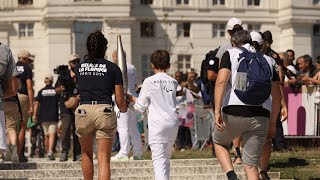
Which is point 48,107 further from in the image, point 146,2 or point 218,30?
point 218,30

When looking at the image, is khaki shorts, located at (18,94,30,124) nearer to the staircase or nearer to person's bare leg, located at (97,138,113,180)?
the staircase

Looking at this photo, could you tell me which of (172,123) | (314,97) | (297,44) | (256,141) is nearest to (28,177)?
(172,123)

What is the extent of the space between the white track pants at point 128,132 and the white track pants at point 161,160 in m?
4.38

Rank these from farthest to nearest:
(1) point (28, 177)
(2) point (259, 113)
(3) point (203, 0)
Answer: (3) point (203, 0), (1) point (28, 177), (2) point (259, 113)

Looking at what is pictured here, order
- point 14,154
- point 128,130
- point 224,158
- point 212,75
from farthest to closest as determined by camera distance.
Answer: point 128,130 < point 14,154 < point 212,75 < point 224,158

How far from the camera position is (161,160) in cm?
1421

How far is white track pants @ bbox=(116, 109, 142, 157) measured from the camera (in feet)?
61.4

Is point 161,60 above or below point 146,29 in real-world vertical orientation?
below

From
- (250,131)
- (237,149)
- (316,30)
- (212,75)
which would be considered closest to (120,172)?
(237,149)

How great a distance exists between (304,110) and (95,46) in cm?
977

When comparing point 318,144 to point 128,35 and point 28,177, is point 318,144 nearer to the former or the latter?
point 28,177

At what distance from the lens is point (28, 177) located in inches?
640

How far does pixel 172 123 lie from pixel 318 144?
9.06m

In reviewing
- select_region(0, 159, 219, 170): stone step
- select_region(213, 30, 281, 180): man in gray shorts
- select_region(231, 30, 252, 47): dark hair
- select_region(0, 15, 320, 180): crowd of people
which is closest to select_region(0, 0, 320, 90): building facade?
select_region(0, 159, 219, 170): stone step
